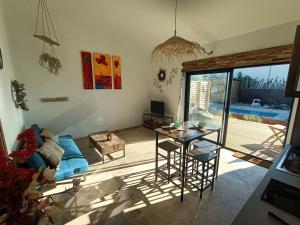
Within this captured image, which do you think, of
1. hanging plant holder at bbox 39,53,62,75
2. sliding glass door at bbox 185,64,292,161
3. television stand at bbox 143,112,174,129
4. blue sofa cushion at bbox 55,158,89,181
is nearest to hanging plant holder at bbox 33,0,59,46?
hanging plant holder at bbox 39,53,62,75

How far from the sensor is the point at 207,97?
409cm

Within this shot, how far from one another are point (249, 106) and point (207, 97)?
1.00m

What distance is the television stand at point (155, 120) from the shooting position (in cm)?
503

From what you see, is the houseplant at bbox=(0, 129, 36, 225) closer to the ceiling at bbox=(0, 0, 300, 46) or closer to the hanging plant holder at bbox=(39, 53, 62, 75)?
the ceiling at bbox=(0, 0, 300, 46)

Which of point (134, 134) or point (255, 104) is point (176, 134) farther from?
point (134, 134)

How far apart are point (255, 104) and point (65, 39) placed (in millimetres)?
4693

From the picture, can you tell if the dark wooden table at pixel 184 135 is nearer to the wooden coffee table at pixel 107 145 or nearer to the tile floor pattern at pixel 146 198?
the tile floor pattern at pixel 146 198

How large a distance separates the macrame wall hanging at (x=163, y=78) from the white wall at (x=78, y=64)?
1.55 feet

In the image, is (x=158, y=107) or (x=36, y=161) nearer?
(x=36, y=161)

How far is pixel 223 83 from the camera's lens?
361 cm

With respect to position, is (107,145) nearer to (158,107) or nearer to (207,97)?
(158,107)

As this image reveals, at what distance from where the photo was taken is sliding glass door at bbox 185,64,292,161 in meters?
2.96

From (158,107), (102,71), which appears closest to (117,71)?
(102,71)

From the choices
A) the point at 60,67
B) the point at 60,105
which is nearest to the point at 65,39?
the point at 60,67
